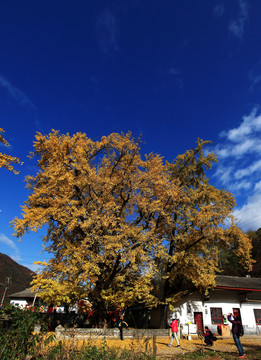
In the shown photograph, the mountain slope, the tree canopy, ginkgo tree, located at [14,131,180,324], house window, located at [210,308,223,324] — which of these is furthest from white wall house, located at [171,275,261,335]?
the mountain slope

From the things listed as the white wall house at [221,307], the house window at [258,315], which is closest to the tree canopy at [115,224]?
the white wall house at [221,307]

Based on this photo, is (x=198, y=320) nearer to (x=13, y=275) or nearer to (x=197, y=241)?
(x=197, y=241)

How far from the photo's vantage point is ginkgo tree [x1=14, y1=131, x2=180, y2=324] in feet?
44.6

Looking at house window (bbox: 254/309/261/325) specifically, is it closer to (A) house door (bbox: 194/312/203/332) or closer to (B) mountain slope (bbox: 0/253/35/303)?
(A) house door (bbox: 194/312/203/332)

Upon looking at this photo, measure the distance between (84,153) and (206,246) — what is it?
40.2 ft

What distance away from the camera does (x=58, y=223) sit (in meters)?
15.6

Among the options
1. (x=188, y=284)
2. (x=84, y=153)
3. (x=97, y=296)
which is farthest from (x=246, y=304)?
(x=84, y=153)

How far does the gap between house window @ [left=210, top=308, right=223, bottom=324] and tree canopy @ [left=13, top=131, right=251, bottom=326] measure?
4.65 metres

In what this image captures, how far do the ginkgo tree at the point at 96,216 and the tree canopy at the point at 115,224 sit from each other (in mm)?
69

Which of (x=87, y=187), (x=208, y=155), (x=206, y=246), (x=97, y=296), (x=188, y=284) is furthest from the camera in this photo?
(x=208, y=155)

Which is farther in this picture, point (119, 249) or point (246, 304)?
point (246, 304)

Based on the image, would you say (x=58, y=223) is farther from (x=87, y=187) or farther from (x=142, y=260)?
(x=142, y=260)

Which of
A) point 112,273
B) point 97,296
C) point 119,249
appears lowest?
point 97,296

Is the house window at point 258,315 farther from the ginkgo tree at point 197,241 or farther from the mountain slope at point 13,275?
the mountain slope at point 13,275
